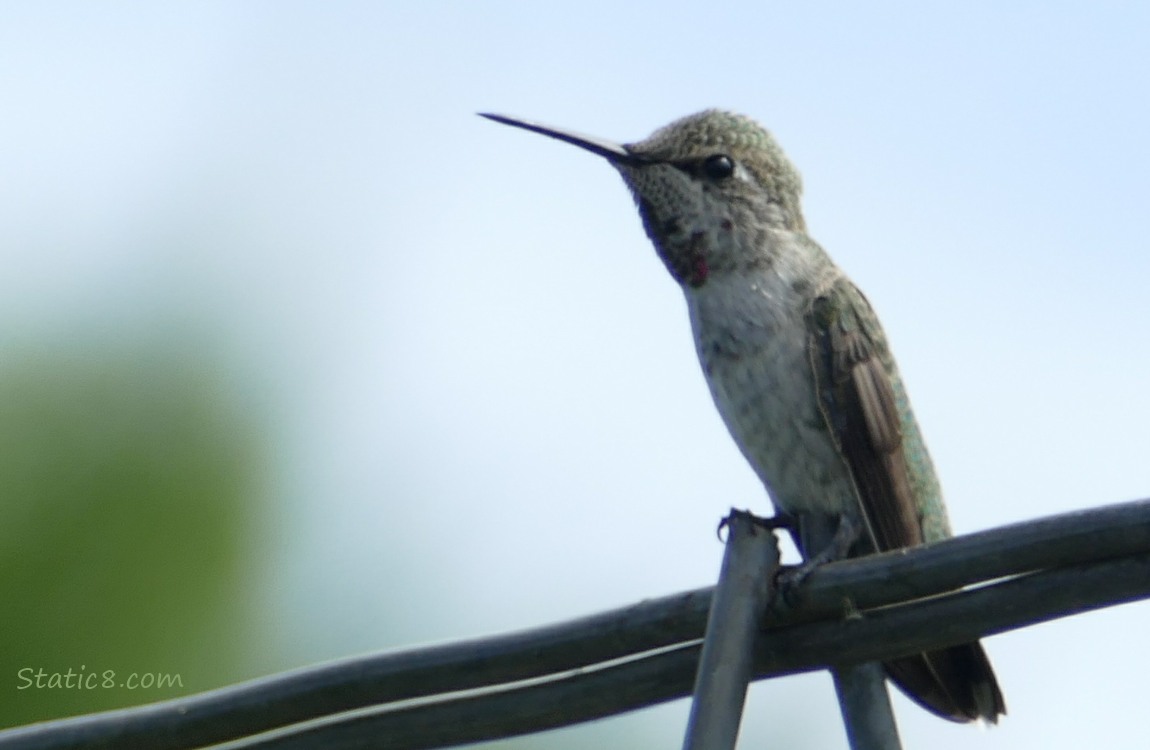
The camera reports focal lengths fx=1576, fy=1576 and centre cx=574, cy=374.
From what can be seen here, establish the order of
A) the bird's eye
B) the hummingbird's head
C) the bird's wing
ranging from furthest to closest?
the bird's eye → the hummingbird's head → the bird's wing

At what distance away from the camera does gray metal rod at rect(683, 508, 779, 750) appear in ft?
7.51

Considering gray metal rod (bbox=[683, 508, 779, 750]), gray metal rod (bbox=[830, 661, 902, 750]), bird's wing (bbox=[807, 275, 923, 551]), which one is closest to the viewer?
gray metal rod (bbox=[683, 508, 779, 750])

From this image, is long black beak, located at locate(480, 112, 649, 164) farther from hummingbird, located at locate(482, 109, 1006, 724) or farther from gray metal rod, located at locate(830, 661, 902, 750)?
gray metal rod, located at locate(830, 661, 902, 750)

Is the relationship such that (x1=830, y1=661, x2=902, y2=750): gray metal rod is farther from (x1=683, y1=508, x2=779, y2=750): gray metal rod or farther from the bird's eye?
the bird's eye

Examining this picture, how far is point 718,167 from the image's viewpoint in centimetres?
592

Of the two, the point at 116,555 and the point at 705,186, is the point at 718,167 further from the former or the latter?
the point at 116,555

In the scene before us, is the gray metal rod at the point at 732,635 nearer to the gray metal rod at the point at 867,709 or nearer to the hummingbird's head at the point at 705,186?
the gray metal rod at the point at 867,709

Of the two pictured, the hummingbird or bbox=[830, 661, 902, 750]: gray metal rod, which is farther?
the hummingbird

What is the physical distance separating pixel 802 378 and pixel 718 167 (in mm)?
1067

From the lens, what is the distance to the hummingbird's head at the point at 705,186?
18.6ft

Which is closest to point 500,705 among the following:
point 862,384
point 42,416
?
point 862,384

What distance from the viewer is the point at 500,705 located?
9.13ft

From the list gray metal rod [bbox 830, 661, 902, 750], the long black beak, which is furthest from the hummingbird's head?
gray metal rod [bbox 830, 661, 902, 750]

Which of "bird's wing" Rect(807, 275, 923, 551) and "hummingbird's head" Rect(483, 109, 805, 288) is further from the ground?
"hummingbird's head" Rect(483, 109, 805, 288)
